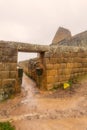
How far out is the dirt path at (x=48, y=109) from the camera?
6758 millimetres

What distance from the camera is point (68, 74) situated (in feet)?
38.9

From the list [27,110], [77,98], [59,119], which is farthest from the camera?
[77,98]

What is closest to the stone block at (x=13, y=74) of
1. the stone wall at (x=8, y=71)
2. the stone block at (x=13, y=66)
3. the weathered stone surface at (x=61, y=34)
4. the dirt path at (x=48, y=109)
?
the stone wall at (x=8, y=71)

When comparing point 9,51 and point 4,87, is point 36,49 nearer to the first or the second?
point 9,51

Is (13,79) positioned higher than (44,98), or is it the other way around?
(13,79)

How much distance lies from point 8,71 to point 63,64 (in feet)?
10.5

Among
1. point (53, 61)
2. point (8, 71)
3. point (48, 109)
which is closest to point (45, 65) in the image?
point (53, 61)

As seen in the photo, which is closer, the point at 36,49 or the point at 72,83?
the point at 36,49

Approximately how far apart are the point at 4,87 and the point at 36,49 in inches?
94.2

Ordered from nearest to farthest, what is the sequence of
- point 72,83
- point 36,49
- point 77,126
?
1. point 77,126
2. point 36,49
3. point 72,83

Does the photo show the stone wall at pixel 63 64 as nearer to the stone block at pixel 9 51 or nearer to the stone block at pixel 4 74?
the stone block at pixel 9 51

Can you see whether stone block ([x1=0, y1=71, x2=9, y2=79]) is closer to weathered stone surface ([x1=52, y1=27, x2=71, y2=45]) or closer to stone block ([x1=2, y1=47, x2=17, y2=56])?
stone block ([x1=2, y1=47, x2=17, y2=56])

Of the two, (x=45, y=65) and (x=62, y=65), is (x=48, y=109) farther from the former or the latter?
(x=62, y=65)

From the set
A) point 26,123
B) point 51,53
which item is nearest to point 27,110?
point 26,123
